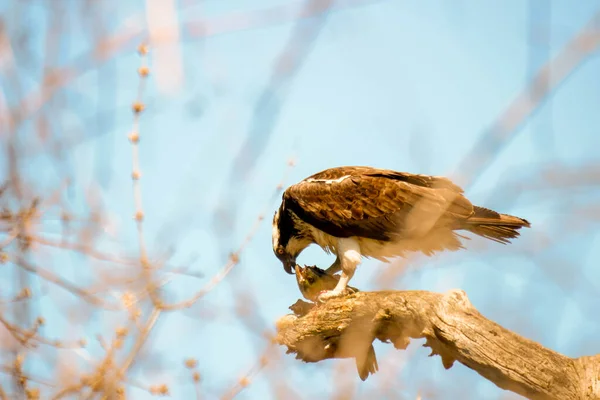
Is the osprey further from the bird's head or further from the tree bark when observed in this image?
the tree bark

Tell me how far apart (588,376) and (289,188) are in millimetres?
3629

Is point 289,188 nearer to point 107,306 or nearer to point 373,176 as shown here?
point 373,176

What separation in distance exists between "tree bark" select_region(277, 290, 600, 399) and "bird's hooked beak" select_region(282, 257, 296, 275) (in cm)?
136

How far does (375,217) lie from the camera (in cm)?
720

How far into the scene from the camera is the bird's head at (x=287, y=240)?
789 cm

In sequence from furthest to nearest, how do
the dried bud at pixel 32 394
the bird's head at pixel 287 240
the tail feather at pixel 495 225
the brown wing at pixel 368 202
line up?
Answer: the bird's head at pixel 287 240 → the brown wing at pixel 368 202 → the tail feather at pixel 495 225 → the dried bud at pixel 32 394

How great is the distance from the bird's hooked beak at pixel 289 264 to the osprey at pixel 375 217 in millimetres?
133

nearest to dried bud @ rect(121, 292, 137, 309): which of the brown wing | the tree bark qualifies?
the tree bark

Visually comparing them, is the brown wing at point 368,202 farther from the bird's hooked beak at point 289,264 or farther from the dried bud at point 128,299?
the dried bud at point 128,299

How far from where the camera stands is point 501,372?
5.11m

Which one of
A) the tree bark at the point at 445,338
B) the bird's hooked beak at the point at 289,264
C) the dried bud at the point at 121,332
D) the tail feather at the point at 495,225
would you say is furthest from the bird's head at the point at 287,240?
the dried bud at the point at 121,332

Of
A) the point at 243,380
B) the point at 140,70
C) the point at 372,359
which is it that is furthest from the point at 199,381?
the point at 372,359

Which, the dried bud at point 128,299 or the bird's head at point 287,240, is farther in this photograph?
the bird's head at point 287,240

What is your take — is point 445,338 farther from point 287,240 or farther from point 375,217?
point 287,240
